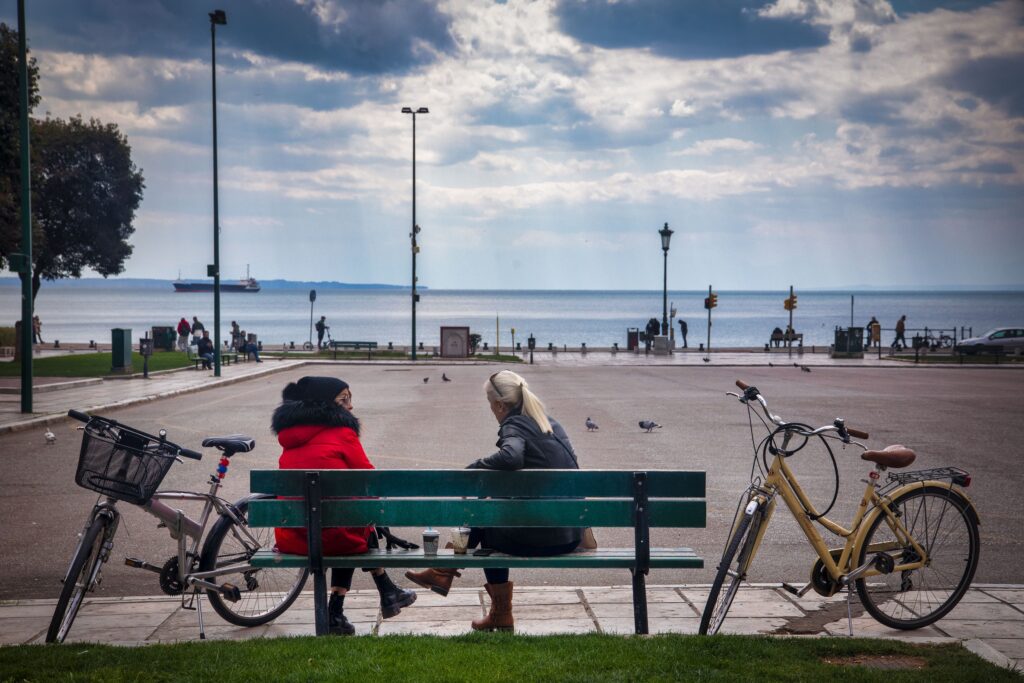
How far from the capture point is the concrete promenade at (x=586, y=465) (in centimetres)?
568

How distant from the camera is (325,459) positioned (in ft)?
18.3

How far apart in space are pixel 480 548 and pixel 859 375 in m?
29.0

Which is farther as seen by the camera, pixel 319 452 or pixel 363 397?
pixel 363 397

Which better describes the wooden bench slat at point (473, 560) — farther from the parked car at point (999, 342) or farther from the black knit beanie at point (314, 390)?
the parked car at point (999, 342)

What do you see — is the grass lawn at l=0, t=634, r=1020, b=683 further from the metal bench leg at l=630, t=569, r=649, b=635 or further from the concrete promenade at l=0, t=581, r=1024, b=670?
the concrete promenade at l=0, t=581, r=1024, b=670

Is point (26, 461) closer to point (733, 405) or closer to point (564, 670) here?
point (564, 670)

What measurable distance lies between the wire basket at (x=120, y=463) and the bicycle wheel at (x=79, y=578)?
0.27 m

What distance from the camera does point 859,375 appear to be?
32094 millimetres

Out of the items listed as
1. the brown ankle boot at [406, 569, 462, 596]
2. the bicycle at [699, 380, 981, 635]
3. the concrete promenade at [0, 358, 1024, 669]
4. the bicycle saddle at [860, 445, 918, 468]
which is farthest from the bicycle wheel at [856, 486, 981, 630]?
the brown ankle boot at [406, 569, 462, 596]

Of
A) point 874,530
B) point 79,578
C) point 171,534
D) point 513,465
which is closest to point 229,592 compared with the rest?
point 171,534

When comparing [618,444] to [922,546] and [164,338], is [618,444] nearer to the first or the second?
[922,546]

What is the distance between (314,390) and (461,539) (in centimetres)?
120

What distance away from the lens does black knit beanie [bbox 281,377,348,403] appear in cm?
560

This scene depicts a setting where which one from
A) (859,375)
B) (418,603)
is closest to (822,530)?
(418,603)
